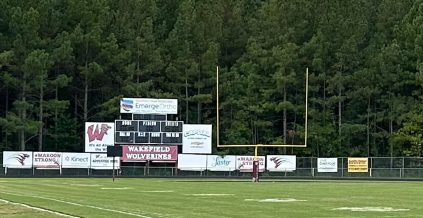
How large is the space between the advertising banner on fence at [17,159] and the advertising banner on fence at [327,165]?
22.0 meters

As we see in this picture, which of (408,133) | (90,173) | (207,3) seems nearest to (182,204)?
(90,173)

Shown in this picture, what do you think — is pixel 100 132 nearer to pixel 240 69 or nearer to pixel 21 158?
pixel 21 158

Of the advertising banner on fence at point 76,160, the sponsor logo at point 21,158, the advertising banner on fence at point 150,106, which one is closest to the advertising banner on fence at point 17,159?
the sponsor logo at point 21,158

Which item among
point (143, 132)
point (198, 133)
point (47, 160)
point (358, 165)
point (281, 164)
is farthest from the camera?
point (281, 164)

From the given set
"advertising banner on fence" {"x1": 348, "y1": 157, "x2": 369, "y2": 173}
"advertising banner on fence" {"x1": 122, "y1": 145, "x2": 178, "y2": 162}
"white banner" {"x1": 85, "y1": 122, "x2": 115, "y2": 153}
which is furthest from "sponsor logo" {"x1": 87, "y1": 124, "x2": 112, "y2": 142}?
"advertising banner on fence" {"x1": 348, "y1": 157, "x2": 369, "y2": 173}

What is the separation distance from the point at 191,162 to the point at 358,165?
12.9 m

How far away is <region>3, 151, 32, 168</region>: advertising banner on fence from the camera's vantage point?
65.6 meters

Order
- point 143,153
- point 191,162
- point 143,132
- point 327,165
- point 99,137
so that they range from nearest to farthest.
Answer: point 143,132 < point 99,137 < point 143,153 < point 191,162 < point 327,165

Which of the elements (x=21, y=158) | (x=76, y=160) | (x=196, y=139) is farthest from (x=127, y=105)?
(x=21, y=158)

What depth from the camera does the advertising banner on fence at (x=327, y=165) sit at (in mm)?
70188

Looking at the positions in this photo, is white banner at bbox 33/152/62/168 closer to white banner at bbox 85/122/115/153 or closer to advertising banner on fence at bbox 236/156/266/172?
white banner at bbox 85/122/115/153

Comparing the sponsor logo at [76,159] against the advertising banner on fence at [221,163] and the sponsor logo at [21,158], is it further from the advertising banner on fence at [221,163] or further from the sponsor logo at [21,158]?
the advertising banner on fence at [221,163]

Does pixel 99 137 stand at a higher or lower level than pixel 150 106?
lower

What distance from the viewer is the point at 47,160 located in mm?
66688
